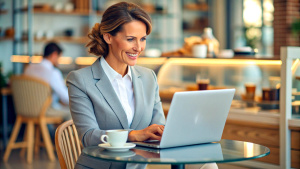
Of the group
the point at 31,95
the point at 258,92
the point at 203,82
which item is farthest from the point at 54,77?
the point at 258,92

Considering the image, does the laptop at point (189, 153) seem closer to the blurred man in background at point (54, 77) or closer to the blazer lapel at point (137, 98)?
the blazer lapel at point (137, 98)

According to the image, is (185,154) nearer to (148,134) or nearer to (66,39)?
(148,134)

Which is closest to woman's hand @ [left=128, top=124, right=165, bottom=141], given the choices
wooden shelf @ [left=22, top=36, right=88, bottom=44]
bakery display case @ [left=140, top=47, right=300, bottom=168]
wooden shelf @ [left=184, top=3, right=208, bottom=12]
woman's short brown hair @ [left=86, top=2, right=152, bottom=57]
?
woman's short brown hair @ [left=86, top=2, right=152, bottom=57]

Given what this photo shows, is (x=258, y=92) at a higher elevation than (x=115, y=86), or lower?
lower

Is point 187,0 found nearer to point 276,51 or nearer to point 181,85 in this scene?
point 276,51

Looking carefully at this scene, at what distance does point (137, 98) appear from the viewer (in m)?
2.08

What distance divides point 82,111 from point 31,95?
2.94 metres

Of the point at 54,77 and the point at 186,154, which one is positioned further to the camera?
the point at 54,77

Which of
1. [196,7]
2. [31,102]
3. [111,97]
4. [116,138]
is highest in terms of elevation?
[196,7]

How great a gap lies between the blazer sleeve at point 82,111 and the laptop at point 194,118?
0.74 ft

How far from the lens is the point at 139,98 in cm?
209

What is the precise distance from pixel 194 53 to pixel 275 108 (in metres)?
0.86

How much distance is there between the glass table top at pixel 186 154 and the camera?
1.47 meters

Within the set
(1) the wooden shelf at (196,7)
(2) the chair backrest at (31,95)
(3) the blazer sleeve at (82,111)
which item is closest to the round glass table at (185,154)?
(3) the blazer sleeve at (82,111)
